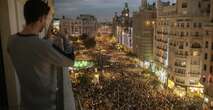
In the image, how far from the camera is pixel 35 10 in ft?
9.32

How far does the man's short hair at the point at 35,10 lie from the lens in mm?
2830

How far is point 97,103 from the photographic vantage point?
2611 centimetres

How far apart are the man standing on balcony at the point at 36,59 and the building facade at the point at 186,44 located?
34.9 meters

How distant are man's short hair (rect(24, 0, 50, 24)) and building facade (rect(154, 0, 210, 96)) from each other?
34.9 metres

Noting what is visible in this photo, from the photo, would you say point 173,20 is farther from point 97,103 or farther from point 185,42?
point 97,103

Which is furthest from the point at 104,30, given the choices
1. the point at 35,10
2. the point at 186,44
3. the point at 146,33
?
the point at 35,10

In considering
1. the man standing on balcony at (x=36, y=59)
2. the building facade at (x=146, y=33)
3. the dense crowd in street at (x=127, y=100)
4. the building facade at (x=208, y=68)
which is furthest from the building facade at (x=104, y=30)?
the man standing on balcony at (x=36, y=59)

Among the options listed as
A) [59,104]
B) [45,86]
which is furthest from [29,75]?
[59,104]

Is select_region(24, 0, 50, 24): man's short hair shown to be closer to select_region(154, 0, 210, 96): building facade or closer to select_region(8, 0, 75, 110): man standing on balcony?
select_region(8, 0, 75, 110): man standing on balcony

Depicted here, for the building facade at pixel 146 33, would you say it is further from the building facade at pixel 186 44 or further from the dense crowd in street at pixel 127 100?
the dense crowd in street at pixel 127 100

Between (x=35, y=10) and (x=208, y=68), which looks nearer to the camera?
(x=35, y=10)

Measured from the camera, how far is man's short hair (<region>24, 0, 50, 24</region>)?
2.83 meters

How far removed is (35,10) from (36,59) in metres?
0.45

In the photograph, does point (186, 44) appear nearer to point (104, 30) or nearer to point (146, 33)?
point (146, 33)
